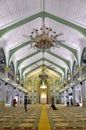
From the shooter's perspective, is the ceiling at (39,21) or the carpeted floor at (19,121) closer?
the carpeted floor at (19,121)

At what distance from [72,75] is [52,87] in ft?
39.0

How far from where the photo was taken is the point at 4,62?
17.2 meters

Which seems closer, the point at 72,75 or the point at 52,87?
the point at 72,75

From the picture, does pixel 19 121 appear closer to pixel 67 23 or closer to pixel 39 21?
pixel 67 23

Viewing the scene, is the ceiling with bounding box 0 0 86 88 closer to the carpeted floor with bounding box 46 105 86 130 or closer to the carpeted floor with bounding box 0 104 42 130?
the carpeted floor with bounding box 0 104 42 130

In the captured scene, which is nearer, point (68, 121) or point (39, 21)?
point (68, 121)

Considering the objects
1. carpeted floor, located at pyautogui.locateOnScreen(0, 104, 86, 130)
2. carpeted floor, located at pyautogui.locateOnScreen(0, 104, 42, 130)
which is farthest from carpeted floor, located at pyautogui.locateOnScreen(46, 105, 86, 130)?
carpeted floor, located at pyautogui.locateOnScreen(0, 104, 42, 130)

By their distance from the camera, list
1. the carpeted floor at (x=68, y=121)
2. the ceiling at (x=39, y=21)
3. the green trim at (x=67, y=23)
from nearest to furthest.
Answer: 1. the carpeted floor at (x=68, y=121)
2. the ceiling at (x=39, y=21)
3. the green trim at (x=67, y=23)

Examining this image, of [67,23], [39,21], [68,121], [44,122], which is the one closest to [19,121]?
[44,122]

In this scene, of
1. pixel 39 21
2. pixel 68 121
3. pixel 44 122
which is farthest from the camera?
pixel 39 21

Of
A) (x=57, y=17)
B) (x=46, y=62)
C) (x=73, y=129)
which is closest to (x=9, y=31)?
(x=57, y=17)

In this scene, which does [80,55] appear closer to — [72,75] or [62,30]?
[62,30]

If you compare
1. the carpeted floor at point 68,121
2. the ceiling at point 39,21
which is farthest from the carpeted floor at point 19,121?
the ceiling at point 39,21

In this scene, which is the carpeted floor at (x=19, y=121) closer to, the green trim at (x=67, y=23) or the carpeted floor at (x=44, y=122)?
the carpeted floor at (x=44, y=122)
